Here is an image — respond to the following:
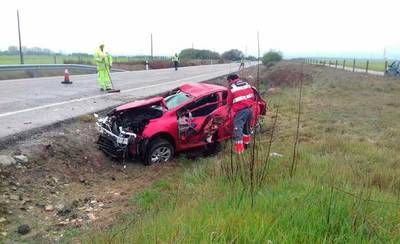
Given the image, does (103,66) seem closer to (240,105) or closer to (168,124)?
(168,124)

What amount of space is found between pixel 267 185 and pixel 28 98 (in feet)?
32.0

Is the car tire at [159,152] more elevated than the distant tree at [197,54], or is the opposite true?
the distant tree at [197,54]

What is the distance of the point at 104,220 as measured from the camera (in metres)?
5.90

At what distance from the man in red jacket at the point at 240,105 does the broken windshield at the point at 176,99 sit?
1112mm

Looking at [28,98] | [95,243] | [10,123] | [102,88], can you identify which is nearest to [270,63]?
[102,88]

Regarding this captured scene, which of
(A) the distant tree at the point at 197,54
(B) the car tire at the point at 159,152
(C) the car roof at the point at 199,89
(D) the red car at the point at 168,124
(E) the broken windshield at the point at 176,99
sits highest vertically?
(A) the distant tree at the point at 197,54

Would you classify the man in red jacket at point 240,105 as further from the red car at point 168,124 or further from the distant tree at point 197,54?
the distant tree at point 197,54

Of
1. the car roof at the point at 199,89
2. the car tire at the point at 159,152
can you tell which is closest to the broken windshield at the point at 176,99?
the car roof at the point at 199,89

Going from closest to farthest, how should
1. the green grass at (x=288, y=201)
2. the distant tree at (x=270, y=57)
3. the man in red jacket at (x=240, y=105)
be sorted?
the green grass at (x=288, y=201) < the man in red jacket at (x=240, y=105) < the distant tree at (x=270, y=57)

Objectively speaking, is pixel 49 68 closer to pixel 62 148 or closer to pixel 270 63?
pixel 62 148

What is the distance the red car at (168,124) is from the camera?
8484 mm

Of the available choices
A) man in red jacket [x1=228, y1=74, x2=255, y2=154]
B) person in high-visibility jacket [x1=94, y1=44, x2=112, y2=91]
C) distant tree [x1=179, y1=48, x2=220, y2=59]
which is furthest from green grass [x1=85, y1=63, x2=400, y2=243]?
distant tree [x1=179, y1=48, x2=220, y2=59]

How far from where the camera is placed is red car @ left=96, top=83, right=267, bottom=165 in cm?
848

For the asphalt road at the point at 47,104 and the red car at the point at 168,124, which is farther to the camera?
the asphalt road at the point at 47,104
